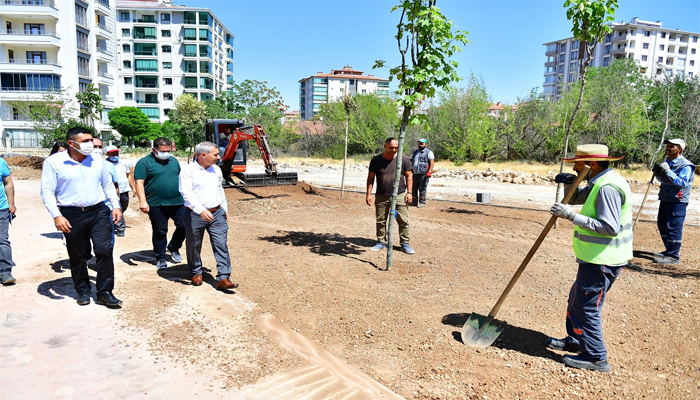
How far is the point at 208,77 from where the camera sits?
71.4 metres

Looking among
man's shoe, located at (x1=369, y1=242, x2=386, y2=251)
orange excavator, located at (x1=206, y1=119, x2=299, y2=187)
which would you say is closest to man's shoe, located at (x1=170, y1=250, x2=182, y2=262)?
man's shoe, located at (x1=369, y1=242, x2=386, y2=251)

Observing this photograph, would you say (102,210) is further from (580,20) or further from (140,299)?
(580,20)

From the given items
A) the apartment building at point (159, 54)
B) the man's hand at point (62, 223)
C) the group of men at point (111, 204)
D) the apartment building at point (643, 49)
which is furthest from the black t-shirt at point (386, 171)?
the apartment building at point (643, 49)

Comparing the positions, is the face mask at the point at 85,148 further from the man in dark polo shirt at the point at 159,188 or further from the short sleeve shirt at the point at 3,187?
the short sleeve shirt at the point at 3,187

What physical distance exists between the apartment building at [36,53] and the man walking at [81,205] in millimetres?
42303

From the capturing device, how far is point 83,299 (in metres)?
4.79

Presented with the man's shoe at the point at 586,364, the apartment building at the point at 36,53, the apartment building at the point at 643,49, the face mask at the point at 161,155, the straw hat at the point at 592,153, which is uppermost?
the apartment building at the point at 643,49

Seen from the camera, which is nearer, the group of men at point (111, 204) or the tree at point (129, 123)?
the group of men at point (111, 204)

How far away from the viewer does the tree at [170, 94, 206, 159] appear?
138ft

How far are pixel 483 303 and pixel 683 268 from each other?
387cm

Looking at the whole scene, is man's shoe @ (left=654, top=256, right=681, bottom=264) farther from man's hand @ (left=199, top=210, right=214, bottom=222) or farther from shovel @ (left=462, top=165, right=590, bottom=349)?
man's hand @ (left=199, top=210, right=214, bottom=222)

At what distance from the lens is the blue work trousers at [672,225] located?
273 inches

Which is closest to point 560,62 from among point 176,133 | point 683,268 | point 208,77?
point 208,77

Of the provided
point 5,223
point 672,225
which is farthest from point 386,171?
point 5,223
